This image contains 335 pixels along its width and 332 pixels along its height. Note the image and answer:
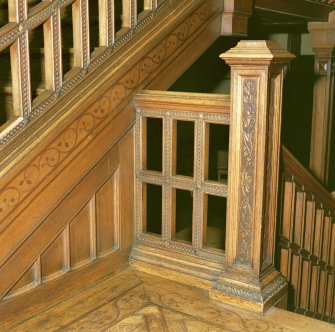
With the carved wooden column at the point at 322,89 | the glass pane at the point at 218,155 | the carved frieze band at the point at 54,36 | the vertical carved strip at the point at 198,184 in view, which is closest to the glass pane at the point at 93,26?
the carved frieze band at the point at 54,36

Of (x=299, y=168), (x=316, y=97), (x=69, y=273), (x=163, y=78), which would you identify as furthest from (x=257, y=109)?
(x=316, y=97)

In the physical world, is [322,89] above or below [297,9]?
below

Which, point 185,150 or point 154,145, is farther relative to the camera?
point 185,150

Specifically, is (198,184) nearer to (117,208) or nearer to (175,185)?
(175,185)

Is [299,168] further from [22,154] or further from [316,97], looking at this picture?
[316,97]

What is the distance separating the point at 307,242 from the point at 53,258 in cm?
129

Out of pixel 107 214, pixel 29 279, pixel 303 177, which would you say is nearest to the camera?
pixel 29 279

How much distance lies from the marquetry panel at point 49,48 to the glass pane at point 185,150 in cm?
214

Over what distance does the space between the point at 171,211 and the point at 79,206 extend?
0.43 m

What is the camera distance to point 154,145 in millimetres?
3637

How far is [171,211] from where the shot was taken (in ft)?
7.68

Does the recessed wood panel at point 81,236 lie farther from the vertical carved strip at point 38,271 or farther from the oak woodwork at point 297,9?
the oak woodwork at point 297,9

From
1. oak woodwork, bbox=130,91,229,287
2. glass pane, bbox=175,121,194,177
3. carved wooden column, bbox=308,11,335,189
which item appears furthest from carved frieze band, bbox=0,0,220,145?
carved wooden column, bbox=308,11,335,189

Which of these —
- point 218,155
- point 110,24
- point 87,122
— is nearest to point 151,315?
point 87,122
